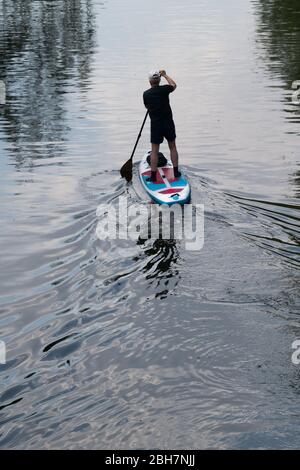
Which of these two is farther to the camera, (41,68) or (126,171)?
(41,68)

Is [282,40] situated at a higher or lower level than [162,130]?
higher

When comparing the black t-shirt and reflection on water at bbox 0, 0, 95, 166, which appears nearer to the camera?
the black t-shirt

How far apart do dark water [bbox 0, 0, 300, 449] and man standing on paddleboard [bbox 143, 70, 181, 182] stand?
0.93 metres

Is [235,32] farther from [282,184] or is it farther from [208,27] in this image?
[282,184]

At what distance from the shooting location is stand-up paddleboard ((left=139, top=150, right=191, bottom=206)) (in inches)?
→ 586

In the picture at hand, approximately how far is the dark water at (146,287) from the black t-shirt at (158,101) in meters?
1.80

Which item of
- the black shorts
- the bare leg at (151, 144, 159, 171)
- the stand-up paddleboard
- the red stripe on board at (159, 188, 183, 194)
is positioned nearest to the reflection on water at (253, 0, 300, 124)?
the stand-up paddleboard

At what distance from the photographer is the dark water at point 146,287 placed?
7707 millimetres

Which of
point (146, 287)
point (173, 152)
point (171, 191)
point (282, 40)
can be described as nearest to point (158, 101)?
point (173, 152)

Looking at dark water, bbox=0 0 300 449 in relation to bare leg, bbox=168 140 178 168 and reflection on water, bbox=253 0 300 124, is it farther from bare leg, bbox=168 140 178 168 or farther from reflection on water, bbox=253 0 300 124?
reflection on water, bbox=253 0 300 124

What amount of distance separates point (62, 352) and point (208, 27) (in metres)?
38.8

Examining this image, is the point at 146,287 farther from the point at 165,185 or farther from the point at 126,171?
the point at 126,171

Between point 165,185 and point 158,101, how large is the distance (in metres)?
1.93

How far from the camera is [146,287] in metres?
10.9
